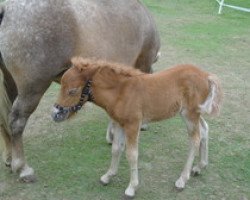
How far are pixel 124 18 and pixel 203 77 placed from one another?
107 cm

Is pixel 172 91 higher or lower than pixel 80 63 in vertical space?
lower

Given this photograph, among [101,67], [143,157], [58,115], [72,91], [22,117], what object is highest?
[101,67]

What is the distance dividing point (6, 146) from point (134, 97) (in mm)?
1340

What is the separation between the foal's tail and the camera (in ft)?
11.5

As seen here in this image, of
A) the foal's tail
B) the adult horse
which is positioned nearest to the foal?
the foal's tail

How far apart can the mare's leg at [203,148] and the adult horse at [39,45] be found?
3.32ft

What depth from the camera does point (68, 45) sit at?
3.48 m

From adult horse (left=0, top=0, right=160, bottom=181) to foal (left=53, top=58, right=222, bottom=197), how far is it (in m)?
0.39

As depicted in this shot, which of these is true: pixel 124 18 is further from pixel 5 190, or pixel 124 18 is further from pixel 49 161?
pixel 5 190

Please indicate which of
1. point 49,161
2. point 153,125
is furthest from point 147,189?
point 153,125

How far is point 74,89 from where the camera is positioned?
10.1ft

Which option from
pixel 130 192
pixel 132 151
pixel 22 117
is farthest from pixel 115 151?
pixel 22 117

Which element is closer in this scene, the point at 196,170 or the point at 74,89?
the point at 74,89

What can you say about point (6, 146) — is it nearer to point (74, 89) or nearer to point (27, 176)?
point (27, 176)
